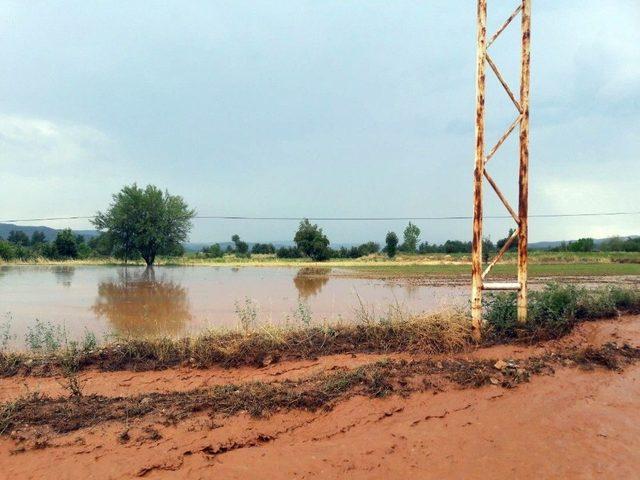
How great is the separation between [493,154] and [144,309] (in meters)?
12.6

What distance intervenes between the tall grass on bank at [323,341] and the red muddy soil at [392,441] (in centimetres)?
143

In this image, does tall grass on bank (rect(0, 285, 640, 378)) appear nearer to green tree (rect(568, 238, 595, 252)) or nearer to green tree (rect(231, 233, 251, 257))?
green tree (rect(568, 238, 595, 252))

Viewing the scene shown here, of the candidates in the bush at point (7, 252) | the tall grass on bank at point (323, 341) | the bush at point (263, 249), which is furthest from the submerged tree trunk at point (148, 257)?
the tall grass on bank at point (323, 341)

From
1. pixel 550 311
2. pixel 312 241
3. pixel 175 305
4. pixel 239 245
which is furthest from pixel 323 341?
pixel 239 245

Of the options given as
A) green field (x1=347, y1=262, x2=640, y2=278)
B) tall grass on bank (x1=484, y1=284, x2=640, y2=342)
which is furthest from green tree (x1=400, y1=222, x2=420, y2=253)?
tall grass on bank (x1=484, y1=284, x2=640, y2=342)

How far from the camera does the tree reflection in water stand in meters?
11.3

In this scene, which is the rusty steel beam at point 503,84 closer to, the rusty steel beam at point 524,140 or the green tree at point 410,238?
the rusty steel beam at point 524,140

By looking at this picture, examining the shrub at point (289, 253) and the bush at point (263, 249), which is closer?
the shrub at point (289, 253)

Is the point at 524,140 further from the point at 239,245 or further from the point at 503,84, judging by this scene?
the point at 239,245

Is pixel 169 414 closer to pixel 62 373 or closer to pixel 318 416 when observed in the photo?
pixel 318 416

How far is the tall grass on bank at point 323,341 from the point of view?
6953 mm

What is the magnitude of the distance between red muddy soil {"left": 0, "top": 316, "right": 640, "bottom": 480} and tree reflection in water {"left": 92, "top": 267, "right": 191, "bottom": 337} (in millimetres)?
4681

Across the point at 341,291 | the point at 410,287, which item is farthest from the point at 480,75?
the point at 410,287

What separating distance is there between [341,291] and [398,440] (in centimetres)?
1787
